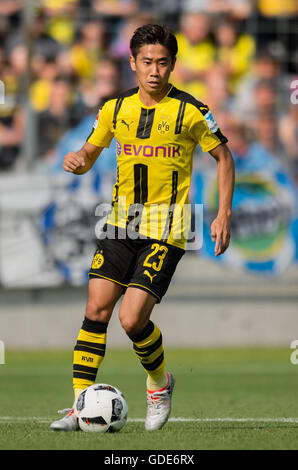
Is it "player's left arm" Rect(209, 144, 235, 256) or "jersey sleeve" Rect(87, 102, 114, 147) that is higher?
"jersey sleeve" Rect(87, 102, 114, 147)

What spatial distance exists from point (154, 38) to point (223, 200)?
980 mm

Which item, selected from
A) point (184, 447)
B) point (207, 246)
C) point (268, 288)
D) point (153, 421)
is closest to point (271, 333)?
point (268, 288)

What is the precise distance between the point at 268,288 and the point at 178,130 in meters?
5.99

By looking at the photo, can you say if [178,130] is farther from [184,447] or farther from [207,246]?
[207,246]

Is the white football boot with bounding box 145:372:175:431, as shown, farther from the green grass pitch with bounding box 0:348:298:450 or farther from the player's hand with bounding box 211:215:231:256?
the player's hand with bounding box 211:215:231:256

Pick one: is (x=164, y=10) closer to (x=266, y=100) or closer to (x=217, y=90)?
(x=217, y=90)

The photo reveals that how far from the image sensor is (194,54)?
1168 cm

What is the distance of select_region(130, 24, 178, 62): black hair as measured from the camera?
531 cm

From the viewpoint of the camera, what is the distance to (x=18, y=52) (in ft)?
37.7

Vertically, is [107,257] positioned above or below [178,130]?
below

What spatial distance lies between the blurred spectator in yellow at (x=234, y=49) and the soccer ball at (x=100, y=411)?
698 cm

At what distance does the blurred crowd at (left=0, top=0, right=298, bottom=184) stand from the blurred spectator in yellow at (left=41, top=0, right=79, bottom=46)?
1 cm

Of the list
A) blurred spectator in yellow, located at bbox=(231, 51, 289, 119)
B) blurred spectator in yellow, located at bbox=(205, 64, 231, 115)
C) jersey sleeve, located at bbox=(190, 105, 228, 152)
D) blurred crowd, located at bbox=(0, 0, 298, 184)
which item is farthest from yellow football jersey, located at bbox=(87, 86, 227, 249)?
blurred spectator in yellow, located at bbox=(231, 51, 289, 119)

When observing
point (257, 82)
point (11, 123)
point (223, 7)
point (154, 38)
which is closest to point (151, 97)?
point (154, 38)
